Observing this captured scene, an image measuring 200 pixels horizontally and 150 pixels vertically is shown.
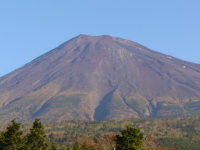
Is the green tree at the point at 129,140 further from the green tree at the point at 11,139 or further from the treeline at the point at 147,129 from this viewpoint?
the treeline at the point at 147,129

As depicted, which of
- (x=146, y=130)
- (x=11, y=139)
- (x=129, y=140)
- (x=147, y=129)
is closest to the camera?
(x=129, y=140)

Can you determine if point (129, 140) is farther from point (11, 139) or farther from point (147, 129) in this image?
point (147, 129)

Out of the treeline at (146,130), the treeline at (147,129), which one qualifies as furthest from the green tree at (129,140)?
the treeline at (147,129)

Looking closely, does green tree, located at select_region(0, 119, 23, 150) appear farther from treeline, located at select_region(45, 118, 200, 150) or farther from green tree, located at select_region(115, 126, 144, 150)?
treeline, located at select_region(45, 118, 200, 150)

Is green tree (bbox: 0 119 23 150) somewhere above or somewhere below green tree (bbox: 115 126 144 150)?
above

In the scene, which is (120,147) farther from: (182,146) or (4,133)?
(182,146)

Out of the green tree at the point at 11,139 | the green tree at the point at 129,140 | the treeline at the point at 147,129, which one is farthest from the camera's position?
the treeline at the point at 147,129

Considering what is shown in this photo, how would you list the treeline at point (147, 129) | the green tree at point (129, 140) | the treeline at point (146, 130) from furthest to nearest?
1. the treeline at point (147, 129)
2. the treeline at point (146, 130)
3. the green tree at point (129, 140)

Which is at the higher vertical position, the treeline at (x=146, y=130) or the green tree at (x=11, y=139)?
the treeline at (x=146, y=130)

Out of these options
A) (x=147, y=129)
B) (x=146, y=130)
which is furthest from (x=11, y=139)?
(x=147, y=129)

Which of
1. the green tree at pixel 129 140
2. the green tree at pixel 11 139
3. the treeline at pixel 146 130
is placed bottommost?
the green tree at pixel 129 140

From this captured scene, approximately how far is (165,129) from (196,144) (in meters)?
42.3

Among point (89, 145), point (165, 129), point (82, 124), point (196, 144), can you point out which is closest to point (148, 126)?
point (165, 129)

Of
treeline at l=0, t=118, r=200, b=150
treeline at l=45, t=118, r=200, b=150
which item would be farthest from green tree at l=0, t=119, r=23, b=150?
treeline at l=45, t=118, r=200, b=150
